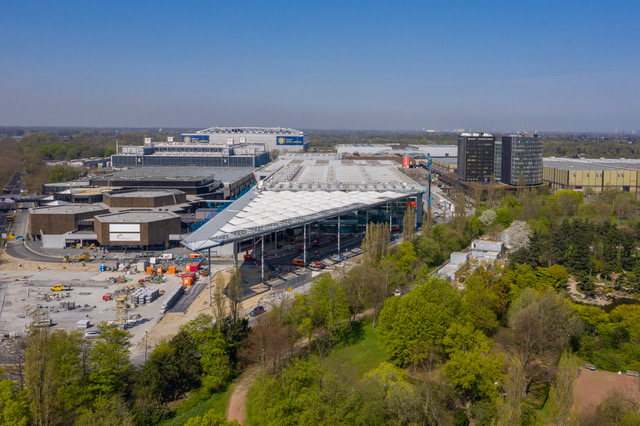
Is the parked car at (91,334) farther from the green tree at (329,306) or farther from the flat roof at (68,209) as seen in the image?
the flat roof at (68,209)

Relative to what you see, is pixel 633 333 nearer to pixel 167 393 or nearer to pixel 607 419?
pixel 607 419

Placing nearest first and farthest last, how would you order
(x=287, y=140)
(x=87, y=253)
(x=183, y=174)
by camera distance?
1. (x=87, y=253)
2. (x=183, y=174)
3. (x=287, y=140)

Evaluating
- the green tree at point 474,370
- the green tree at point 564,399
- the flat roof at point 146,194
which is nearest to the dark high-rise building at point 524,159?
the flat roof at point 146,194

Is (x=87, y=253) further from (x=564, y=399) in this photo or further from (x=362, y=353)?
(x=564, y=399)

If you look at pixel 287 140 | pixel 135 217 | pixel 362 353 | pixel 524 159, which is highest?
pixel 287 140

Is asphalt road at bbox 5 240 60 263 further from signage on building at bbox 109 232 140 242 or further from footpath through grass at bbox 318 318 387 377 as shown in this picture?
footpath through grass at bbox 318 318 387 377

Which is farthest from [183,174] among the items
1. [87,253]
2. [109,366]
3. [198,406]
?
[198,406]
